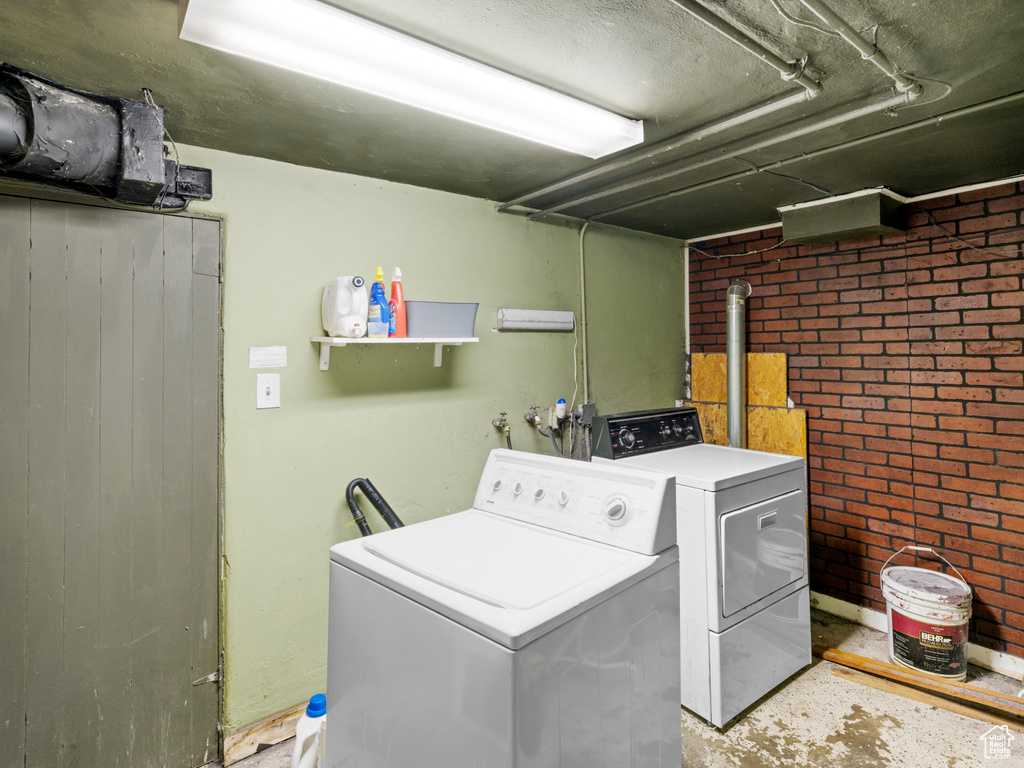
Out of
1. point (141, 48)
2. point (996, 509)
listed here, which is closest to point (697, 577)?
point (996, 509)

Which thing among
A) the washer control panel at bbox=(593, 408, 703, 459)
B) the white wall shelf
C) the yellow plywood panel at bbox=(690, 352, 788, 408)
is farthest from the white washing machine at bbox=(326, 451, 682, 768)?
the yellow plywood panel at bbox=(690, 352, 788, 408)

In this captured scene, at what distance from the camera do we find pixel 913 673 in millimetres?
2508

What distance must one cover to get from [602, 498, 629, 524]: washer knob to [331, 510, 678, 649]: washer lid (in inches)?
3.4

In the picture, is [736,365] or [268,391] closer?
[268,391]

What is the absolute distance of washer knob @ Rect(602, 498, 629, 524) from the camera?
161 cm

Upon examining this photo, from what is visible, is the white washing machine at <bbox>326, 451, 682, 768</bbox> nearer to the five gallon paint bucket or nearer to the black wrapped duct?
the black wrapped duct

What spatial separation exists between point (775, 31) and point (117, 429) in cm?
244

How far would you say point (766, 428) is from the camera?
3475mm

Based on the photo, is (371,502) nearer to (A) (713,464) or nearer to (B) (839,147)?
(A) (713,464)

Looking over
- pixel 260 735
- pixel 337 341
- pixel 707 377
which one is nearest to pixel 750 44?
pixel 337 341

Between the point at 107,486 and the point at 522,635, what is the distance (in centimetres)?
166

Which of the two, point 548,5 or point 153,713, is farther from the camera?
point 153,713

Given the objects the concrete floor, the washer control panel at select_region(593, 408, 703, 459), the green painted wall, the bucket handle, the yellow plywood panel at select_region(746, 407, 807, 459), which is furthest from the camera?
the yellow plywood panel at select_region(746, 407, 807, 459)

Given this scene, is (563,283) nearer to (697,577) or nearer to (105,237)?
(697,577)
